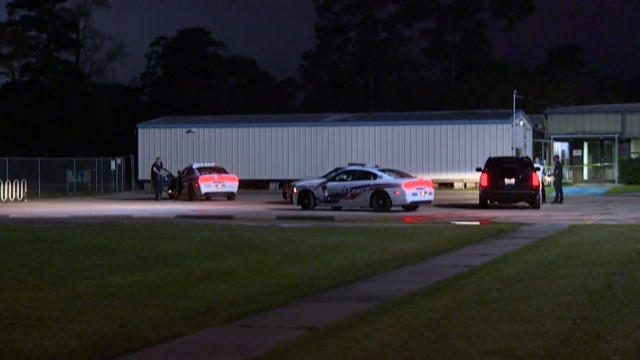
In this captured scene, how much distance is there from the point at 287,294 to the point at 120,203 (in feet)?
91.3

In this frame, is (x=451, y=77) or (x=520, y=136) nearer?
(x=520, y=136)

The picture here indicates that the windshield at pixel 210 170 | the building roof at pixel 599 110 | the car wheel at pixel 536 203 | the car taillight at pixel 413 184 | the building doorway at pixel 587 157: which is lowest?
the car wheel at pixel 536 203

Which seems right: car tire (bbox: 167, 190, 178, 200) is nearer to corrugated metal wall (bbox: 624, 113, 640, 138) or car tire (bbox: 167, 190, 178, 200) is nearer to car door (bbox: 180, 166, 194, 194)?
car door (bbox: 180, 166, 194, 194)

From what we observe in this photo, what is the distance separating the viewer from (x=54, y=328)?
11.0 meters

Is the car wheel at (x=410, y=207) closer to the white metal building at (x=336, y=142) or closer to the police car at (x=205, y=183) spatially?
the police car at (x=205, y=183)

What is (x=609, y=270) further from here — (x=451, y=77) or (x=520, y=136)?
(x=451, y=77)

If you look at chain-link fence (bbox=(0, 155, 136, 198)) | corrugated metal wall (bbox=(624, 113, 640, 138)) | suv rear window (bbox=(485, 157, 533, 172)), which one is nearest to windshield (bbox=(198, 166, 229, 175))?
chain-link fence (bbox=(0, 155, 136, 198))

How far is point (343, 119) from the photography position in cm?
5519

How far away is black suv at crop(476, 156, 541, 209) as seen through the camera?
107 feet

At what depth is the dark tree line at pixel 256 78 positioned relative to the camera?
3007 inches

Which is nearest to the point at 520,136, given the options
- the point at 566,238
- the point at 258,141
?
the point at 258,141

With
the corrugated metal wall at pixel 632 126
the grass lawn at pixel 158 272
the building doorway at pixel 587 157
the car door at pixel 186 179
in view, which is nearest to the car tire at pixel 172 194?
the car door at pixel 186 179

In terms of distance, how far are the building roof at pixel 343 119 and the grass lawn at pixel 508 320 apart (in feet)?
120

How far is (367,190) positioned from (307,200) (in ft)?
8.11
